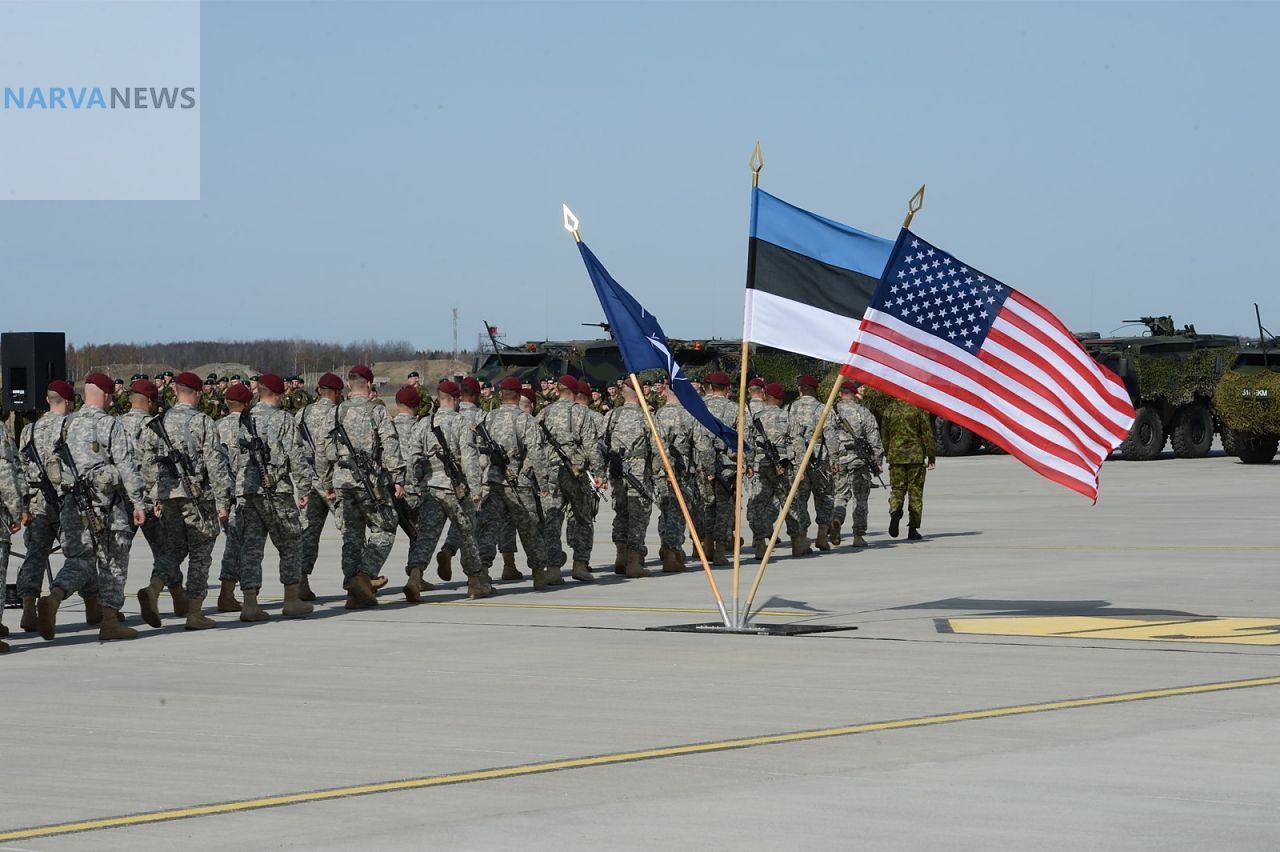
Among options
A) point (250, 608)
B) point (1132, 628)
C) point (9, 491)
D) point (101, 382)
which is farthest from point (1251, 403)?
point (9, 491)

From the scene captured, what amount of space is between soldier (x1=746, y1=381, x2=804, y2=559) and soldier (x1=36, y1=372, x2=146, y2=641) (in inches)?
296

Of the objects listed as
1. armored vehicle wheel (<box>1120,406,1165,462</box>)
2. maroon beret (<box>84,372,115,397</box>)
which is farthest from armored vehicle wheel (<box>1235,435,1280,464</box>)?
maroon beret (<box>84,372,115,397</box>)

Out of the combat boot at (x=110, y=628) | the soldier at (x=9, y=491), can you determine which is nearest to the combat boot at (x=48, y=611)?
the combat boot at (x=110, y=628)

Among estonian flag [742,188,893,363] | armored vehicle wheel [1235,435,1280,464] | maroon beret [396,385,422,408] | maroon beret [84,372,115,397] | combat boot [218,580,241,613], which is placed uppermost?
estonian flag [742,188,893,363]

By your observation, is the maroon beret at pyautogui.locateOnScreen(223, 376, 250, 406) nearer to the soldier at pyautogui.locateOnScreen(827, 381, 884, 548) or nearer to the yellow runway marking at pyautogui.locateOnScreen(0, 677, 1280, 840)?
the yellow runway marking at pyautogui.locateOnScreen(0, 677, 1280, 840)

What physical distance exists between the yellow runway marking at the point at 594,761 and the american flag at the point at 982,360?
8.71ft

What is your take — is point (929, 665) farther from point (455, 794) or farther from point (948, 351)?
point (455, 794)

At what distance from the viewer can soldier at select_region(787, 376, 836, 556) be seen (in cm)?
1938

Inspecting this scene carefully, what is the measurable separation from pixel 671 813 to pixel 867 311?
19.9 ft

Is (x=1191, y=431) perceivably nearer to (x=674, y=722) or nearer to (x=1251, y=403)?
(x=1251, y=403)

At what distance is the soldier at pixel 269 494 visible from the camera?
14188 millimetres

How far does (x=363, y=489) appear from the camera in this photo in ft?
48.5

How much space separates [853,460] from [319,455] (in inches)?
277

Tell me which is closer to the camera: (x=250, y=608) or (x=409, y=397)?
(x=250, y=608)
